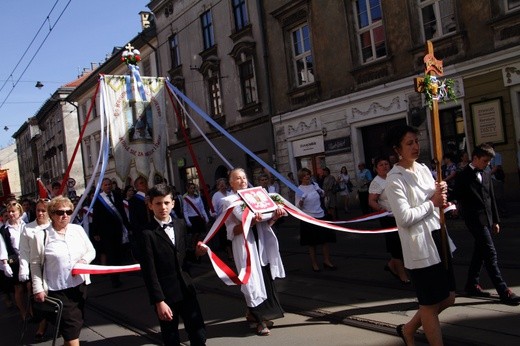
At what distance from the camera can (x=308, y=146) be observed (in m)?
19.3

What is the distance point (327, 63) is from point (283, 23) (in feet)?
9.56

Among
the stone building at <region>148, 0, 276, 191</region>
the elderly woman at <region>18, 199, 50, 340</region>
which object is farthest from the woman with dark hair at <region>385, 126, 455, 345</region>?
the stone building at <region>148, 0, 276, 191</region>

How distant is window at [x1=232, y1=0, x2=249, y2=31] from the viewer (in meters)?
21.9

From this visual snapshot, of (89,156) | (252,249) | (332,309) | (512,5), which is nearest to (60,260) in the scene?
(252,249)

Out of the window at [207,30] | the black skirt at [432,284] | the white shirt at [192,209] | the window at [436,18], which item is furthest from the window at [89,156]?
the black skirt at [432,284]

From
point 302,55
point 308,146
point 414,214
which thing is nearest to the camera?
point 414,214

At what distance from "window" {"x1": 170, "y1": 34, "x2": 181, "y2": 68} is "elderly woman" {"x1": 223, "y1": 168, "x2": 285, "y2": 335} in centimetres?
2303

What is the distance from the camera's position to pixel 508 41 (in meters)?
12.8

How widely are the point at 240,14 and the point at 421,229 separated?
65.8ft

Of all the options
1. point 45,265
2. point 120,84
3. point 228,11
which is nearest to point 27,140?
point 228,11

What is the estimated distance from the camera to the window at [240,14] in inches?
862

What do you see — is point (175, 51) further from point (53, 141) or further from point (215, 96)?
point (53, 141)

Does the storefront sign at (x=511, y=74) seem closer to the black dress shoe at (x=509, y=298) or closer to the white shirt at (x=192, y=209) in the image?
the white shirt at (x=192, y=209)

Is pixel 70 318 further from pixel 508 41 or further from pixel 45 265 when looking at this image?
pixel 508 41
